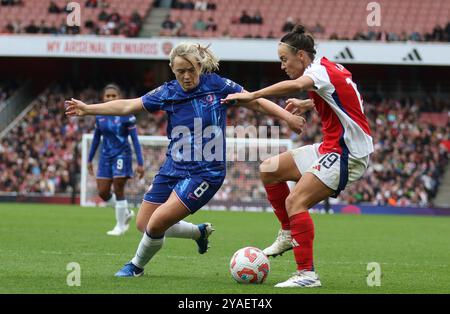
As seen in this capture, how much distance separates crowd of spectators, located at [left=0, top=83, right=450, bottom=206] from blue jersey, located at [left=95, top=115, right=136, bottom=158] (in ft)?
36.6

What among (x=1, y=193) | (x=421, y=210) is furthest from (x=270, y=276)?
(x=1, y=193)

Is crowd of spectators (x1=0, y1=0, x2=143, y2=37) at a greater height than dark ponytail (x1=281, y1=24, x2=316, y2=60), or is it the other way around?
crowd of spectators (x1=0, y1=0, x2=143, y2=37)

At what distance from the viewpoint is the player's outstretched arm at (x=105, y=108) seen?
839 cm

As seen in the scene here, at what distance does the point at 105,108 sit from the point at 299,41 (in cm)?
191

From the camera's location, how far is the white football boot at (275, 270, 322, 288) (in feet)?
26.7

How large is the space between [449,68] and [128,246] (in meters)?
24.3

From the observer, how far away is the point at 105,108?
859 centimetres

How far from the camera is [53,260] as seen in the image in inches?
413

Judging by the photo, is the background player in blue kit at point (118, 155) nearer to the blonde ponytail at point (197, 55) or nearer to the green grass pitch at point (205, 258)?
the green grass pitch at point (205, 258)

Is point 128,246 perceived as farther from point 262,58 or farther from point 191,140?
point 262,58

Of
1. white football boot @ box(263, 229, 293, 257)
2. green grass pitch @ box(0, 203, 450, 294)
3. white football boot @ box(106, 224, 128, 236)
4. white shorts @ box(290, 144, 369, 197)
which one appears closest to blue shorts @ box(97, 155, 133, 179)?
white football boot @ box(106, 224, 128, 236)

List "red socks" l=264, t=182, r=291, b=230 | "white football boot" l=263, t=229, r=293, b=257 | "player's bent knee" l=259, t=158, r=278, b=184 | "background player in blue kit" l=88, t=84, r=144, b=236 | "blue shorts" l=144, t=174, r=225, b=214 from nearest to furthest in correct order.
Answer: "blue shorts" l=144, t=174, r=225, b=214, "player's bent knee" l=259, t=158, r=278, b=184, "red socks" l=264, t=182, r=291, b=230, "white football boot" l=263, t=229, r=293, b=257, "background player in blue kit" l=88, t=84, r=144, b=236

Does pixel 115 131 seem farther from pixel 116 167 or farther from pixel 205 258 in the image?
pixel 205 258

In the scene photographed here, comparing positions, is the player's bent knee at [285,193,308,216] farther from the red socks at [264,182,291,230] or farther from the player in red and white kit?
the red socks at [264,182,291,230]
